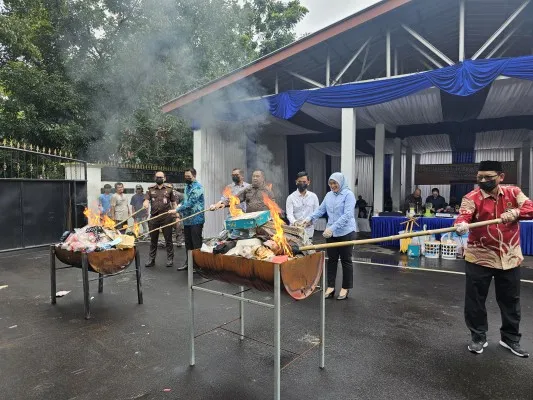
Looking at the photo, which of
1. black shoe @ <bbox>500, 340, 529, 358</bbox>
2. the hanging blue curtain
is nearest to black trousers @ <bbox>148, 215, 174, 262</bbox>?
the hanging blue curtain

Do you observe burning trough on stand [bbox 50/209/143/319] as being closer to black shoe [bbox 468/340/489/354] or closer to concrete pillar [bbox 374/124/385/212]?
black shoe [bbox 468/340/489/354]

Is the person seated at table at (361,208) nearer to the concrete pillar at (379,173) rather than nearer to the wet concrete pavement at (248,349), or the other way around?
the concrete pillar at (379,173)

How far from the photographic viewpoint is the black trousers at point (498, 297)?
3277 millimetres

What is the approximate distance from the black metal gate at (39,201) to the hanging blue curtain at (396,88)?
4.64m

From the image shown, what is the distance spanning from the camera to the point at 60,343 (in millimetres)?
3576

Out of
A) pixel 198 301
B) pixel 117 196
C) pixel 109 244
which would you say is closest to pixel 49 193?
pixel 117 196

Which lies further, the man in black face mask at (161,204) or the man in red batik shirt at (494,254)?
the man in black face mask at (161,204)

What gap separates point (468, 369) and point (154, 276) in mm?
4835

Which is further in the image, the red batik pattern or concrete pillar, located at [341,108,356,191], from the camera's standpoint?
concrete pillar, located at [341,108,356,191]

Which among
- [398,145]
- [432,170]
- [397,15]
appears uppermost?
[397,15]

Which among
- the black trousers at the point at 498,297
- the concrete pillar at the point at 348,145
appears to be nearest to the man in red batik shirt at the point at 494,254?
the black trousers at the point at 498,297

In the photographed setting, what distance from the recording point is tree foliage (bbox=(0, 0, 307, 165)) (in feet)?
44.5

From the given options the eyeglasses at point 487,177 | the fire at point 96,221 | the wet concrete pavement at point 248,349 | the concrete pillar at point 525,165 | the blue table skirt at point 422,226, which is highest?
the concrete pillar at point 525,165

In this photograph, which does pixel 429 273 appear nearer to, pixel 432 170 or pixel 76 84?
→ pixel 432 170
